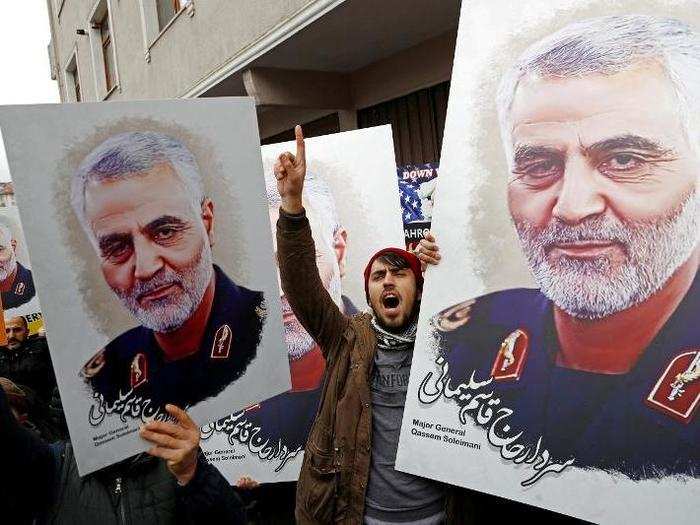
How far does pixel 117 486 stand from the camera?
3.78 ft

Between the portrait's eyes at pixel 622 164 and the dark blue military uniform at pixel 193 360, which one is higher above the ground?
the portrait's eyes at pixel 622 164

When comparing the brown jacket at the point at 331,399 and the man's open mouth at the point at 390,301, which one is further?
the man's open mouth at the point at 390,301

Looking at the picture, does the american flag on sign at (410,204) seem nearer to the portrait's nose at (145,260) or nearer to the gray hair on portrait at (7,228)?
the portrait's nose at (145,260)

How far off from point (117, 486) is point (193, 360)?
301mm

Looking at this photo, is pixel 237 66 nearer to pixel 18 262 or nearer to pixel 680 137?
pixel 18 262

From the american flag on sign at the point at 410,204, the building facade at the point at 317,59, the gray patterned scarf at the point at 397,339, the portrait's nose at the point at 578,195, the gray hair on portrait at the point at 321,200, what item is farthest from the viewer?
the building facade at the point at 317,59

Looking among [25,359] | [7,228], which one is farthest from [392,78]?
[25,359]

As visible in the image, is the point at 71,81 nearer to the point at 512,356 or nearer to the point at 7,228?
the point at 7,228

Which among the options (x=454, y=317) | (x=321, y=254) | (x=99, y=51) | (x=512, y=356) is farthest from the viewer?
(x=99, y=51)

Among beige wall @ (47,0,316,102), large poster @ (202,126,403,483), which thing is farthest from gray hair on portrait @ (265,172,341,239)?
beige wall @ (47,0,316,102)

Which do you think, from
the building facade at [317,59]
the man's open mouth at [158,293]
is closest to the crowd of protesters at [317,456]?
the man's open mouth at [158,293]

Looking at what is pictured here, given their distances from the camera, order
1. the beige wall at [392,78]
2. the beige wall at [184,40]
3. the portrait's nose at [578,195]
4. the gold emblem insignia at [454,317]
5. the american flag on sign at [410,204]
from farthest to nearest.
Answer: the beige wall at [184,40], the beige wall at [392,78], the american flag on sign at [410,204], the gold emblem insignia at [454,317], the portrait's nose at [578,195]

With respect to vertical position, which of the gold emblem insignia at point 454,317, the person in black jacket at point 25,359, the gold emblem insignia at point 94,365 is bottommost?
the person in black jacket at point 25,359

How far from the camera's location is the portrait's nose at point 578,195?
A: 118 centimetres
